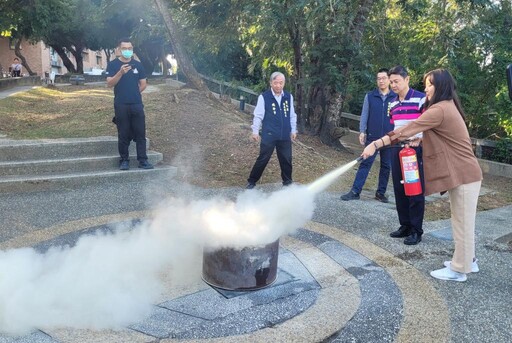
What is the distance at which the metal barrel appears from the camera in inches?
140

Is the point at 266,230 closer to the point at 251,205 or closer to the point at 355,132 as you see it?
the point at 251,205

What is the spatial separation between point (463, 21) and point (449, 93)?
339 inches

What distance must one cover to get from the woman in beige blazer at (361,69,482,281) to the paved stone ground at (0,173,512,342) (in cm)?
32

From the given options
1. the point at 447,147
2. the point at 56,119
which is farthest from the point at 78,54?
the point at 447,147

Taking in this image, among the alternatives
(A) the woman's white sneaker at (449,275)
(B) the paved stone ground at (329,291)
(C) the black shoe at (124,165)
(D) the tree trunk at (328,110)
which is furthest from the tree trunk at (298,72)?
(A) the woman's white sneaker at (449,275)

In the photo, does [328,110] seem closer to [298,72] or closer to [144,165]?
[298,72]

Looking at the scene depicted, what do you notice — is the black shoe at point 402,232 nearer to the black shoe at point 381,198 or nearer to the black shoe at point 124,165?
the black shoe at point 381,198

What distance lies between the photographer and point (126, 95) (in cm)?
688

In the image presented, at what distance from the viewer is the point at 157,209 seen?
5.77 meters

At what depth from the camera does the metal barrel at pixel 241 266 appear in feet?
11.7

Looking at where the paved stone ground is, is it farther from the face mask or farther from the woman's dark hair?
the face mask

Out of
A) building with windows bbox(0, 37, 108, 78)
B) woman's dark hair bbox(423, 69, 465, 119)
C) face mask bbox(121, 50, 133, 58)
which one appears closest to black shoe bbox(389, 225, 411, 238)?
woman's dark hair bbox(423, 69, 465, 119)

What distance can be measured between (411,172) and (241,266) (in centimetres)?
214

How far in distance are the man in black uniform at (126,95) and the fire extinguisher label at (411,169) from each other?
4284 mm
